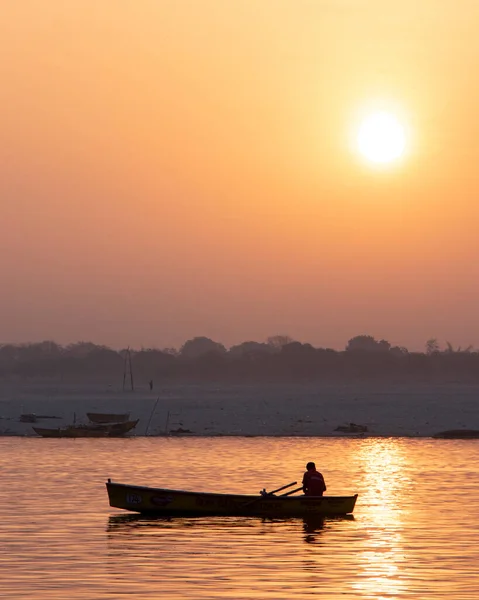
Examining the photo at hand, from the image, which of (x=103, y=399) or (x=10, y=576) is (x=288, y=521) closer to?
(x=10, y=576)

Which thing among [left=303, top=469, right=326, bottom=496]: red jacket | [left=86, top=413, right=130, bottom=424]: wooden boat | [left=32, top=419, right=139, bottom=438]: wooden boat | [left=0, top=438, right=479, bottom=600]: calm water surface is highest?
[left=86, top=413, right=130, bottom=424]: wooden boat

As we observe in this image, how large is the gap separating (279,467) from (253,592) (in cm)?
3218

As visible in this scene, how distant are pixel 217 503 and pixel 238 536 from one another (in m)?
3.33

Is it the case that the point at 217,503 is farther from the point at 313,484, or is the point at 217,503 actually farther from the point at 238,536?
the point at 238,536

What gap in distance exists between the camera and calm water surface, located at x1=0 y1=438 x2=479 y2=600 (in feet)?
85.7

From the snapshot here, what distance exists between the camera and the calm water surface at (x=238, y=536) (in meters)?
26.1

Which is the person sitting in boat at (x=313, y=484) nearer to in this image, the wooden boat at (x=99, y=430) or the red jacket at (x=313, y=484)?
the red jacket at (x=313, y=484)

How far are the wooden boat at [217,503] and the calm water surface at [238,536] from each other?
0.40 m

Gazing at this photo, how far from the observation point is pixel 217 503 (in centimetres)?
3803

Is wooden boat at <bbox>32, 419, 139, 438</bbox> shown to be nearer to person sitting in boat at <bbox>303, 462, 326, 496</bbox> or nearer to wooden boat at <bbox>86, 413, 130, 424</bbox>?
wooden boat at <bbox>86, 413, 130, 424</bbox>

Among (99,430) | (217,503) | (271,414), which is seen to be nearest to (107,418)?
(99,430)

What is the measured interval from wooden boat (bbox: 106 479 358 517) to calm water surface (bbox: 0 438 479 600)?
40 cm

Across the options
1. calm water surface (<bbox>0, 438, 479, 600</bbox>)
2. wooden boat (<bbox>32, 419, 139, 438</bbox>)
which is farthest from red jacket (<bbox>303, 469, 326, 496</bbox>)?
wooden boat (<bbox>32, 419, 139, 438</bbox>)

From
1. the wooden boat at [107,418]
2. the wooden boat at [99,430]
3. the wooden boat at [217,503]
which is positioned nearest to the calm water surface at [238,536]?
the wooden boat at [217,503]
